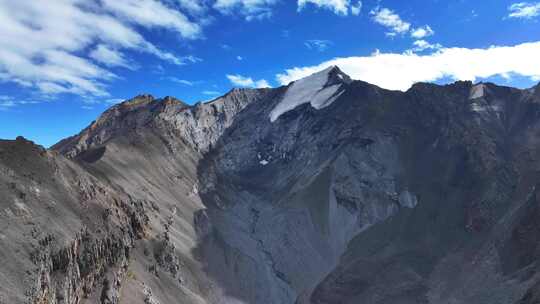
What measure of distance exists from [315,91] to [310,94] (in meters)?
2.04

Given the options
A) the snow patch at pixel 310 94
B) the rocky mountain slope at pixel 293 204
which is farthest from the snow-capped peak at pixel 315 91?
the rocky mountain slope at pixel 293 204

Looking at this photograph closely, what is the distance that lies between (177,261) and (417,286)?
127 feet

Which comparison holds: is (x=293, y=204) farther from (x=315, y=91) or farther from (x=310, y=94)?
(x=315, y=91)

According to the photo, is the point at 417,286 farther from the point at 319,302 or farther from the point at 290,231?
the point at 290,231

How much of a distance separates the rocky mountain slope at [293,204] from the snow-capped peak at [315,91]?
1.12m

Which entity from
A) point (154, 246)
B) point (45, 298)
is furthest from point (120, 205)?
point (45, 298)

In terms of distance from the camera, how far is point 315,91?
18300 cm

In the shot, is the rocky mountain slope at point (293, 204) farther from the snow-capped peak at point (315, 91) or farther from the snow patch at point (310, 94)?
the snow-capped peak at point (315, 91)

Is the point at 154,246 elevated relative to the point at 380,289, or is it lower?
elevated

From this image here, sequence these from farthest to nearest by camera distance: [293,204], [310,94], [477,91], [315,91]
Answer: [315,91] < [310,94] < [477,91] < [293,204]

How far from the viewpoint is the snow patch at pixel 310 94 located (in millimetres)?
172887

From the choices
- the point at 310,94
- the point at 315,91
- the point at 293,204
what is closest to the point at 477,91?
the point at 315,91

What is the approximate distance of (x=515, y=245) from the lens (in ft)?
274

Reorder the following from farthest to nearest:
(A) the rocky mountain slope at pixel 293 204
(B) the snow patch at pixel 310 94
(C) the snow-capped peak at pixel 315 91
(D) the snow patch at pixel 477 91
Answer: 1. (C) the snow-capped peak at pixel 315 91
2. (B) the snow patch at pixel 310 94
3. (D) the snow patch at pixel 477 91
4. (A) the rocky mountain slope at pixel 293 204
